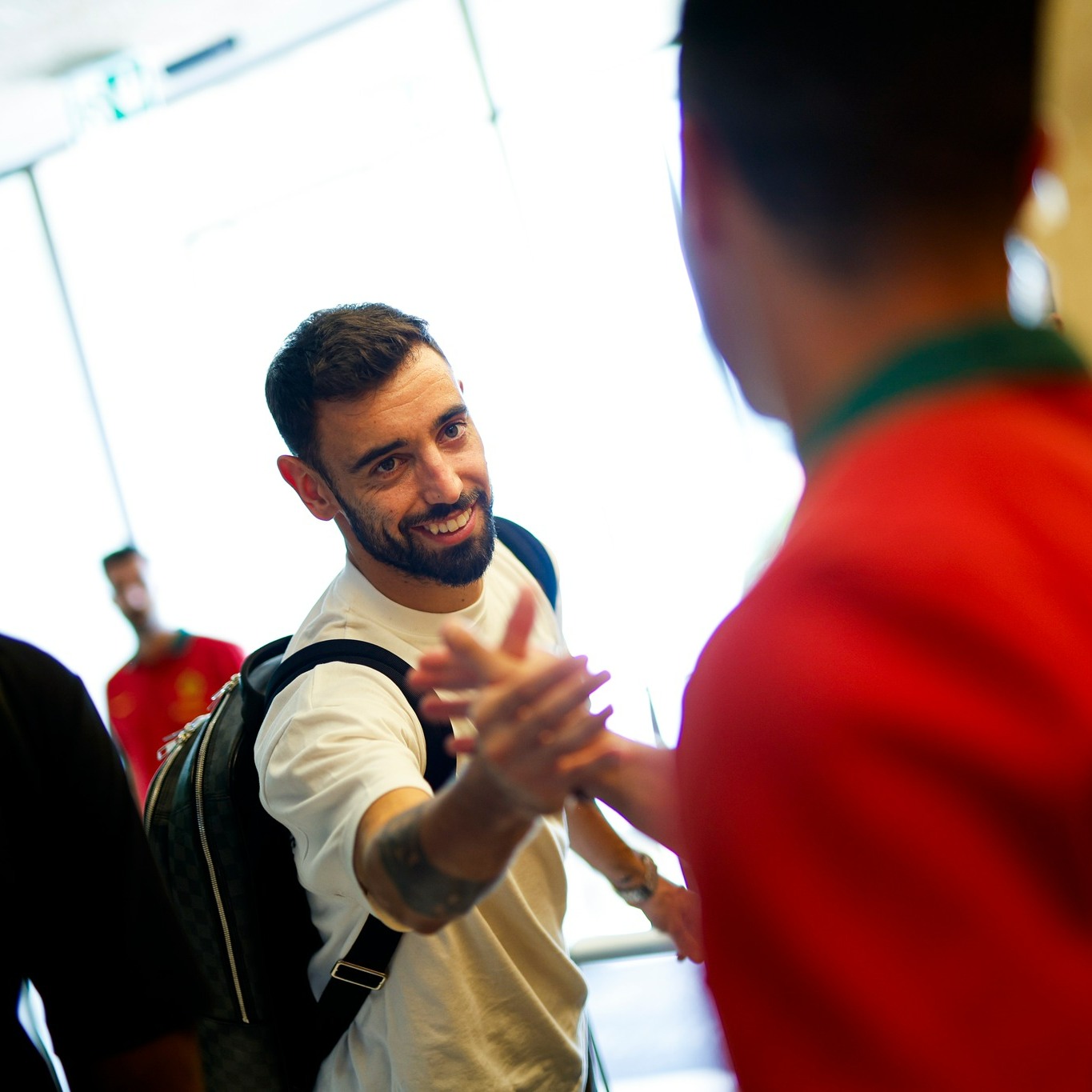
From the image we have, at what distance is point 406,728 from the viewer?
1314 millimetres

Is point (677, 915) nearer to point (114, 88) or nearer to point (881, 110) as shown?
point (881, 110)

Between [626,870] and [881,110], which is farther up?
[881,110]

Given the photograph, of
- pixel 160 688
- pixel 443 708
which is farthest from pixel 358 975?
pixel 160 688

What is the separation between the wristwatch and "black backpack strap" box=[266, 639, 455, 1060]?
1.63ft

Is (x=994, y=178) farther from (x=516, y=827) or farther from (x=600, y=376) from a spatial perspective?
(x=600, y=376)

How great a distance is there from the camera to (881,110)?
0.54 m

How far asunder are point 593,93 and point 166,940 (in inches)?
183

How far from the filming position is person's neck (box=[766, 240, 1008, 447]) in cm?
54

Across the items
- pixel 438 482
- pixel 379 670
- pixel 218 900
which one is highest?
pixel 438 482

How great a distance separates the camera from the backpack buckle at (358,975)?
1.30 m

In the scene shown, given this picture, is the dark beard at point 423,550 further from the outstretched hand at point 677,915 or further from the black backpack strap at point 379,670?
the outstretched hand at point 677,915

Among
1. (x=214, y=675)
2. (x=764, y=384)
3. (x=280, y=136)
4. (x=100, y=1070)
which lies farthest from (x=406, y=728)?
(x=280, y=136)

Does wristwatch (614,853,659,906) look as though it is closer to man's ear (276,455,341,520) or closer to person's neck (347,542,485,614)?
person's neck (347,542,485,614)

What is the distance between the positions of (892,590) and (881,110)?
256 mm
